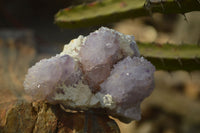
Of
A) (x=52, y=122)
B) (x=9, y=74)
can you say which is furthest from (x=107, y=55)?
(x=9, y=74)

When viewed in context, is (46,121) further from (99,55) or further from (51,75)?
(99,55)

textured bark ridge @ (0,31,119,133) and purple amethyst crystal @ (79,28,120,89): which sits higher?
purple amethyst crystal @ (79,28,120,89)

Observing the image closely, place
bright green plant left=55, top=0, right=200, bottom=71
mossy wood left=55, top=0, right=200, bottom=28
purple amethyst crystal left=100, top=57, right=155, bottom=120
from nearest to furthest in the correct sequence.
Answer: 1. purple amethyst crystal left=100, top=57, right=155, bottom=120
2. bright green plant left=55, top=0, right=200, bottom=71
3. mossy wood left=55, top=0, right=200, bottom=28

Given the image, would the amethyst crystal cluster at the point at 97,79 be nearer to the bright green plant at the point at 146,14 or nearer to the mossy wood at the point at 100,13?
the bright green plant at the point at 146,14

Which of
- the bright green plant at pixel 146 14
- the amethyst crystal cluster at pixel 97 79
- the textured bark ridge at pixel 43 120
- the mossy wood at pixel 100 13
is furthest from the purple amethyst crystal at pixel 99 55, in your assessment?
the mossy wood at pixel 100 13

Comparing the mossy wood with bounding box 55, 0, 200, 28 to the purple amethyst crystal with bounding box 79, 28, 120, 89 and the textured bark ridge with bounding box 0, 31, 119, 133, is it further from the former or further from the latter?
the textured bark ridge with bounding box 0, 31, 119, 133

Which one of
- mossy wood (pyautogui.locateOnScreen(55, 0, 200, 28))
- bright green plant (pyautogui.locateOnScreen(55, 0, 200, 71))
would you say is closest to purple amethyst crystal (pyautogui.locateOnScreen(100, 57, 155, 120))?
bright green plant (pyautogui.locateOnScreen(55, 0, 200, 71))
